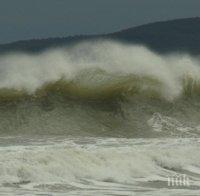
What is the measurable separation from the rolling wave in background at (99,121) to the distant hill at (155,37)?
30135mm

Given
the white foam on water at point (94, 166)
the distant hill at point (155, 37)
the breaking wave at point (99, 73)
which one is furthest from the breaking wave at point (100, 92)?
the distant hill at point (155, 37)

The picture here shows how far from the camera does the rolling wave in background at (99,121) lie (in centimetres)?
963

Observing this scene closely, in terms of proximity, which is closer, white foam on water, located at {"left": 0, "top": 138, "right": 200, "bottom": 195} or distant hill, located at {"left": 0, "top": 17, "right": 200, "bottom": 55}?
white foam on water, located at {"left": 0, "top": 138, "right": 200, "bottom": 195}

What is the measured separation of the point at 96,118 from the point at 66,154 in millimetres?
6482

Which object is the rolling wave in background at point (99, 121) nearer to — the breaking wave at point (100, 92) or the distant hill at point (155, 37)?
the breaking wave at point (100, 92)

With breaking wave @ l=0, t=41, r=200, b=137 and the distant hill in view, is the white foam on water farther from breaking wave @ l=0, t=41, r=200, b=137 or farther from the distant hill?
the distant hill

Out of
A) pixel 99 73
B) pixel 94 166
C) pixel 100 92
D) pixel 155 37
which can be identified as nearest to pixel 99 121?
pixel 100 92

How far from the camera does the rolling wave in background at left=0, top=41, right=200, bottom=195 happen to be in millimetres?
9633

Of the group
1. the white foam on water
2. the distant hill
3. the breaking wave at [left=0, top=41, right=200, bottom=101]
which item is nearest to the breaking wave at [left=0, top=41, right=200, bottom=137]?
the breaking wave at [left=0, top=41, right=200, bottom=101]

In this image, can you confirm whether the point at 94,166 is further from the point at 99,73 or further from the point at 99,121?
the point at 99,73

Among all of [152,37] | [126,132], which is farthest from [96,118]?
[152,37]

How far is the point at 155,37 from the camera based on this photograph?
201ft

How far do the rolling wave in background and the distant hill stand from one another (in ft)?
98.9

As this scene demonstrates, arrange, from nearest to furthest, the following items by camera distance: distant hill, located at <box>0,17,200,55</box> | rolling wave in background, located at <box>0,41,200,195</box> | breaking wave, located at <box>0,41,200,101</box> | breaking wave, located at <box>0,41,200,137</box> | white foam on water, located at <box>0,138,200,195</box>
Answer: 1. white foam on water, located at <box>0,138,200,195</box>
2. rolling wave in background, located at <box>0,41,200,195</box>
3. breaking wave, located at <box>0,41,200,137</box>
4. breaking wave, located at <box>0,41,200,101</box>
5. distant hill, located at <box>0,17,200,55</box>
